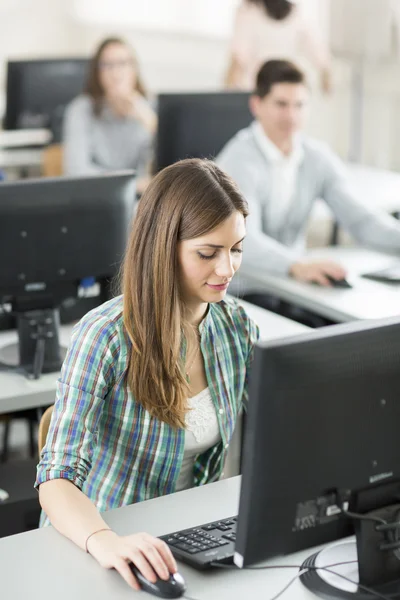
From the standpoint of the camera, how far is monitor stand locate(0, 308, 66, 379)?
2391 millimetres

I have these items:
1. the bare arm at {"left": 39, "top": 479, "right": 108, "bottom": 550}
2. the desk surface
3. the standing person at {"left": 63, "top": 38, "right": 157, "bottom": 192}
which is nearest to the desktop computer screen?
the bare arm at {"left": 39, "top": 479, "right": 108, "bottom": 550}

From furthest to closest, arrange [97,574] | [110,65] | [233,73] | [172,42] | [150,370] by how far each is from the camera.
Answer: [172,42] < [233,73] < [110,65] < [150,370] < [97,574]

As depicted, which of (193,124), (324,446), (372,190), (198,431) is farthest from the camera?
(372,190)

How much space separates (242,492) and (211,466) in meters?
0.55

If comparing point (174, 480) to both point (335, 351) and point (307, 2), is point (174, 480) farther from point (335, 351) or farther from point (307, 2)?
point (307, 2)

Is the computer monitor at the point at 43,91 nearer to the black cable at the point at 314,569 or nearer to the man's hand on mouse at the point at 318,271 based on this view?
the man's hand on mouse at the point at 318,271

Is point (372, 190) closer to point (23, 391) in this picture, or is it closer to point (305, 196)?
point (305, 196)

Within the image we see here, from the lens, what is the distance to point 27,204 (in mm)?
2264

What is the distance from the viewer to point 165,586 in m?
1.36

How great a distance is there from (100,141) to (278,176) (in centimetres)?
143

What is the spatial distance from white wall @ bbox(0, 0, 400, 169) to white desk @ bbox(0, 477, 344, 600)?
416 cm

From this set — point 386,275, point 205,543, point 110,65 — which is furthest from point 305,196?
point 205,543

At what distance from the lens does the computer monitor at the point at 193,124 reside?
3684 mm

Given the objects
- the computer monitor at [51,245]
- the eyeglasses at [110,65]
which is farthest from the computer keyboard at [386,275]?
the eyeglasses at [110,65]
